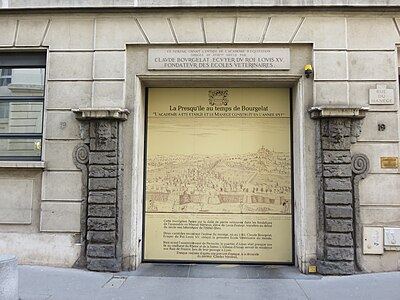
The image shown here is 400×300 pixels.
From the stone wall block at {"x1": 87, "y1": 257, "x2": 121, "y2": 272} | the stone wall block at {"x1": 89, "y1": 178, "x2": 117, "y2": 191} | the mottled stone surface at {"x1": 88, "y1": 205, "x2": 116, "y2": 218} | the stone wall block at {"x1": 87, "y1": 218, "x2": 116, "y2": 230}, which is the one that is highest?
the stone wall block at {"x1": 89, "y1": 178, "x2": 117, "y2": 191}

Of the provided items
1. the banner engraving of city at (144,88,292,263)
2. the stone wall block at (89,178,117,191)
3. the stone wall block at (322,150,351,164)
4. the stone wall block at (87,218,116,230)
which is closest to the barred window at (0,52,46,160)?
the stone wall block at (89,178,117,191)

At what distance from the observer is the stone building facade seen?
6629mm

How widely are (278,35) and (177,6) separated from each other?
7.45ft

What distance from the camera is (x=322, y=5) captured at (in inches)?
271

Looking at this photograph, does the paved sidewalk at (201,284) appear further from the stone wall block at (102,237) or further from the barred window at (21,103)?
the barred window at (21,103)

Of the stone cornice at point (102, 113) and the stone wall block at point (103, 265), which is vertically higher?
the stone cornice at point (102, 113)

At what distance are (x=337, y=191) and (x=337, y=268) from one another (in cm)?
151

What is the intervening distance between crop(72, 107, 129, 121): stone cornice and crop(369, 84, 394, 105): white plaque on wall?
5.17 metres

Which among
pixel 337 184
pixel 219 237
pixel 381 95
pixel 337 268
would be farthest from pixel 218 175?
pixel 381 95

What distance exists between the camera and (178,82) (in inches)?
289

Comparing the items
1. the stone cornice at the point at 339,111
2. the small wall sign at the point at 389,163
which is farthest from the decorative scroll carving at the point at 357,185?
the stone cornice at the point at 339,111

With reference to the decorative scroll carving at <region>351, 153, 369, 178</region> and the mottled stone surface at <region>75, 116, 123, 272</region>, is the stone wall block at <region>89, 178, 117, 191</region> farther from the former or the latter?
the decorative scroll carving at <region>351, 153, 369, 178</region>

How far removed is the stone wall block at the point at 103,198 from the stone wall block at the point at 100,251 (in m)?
0.89

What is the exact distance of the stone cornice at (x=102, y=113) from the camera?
6754mm
